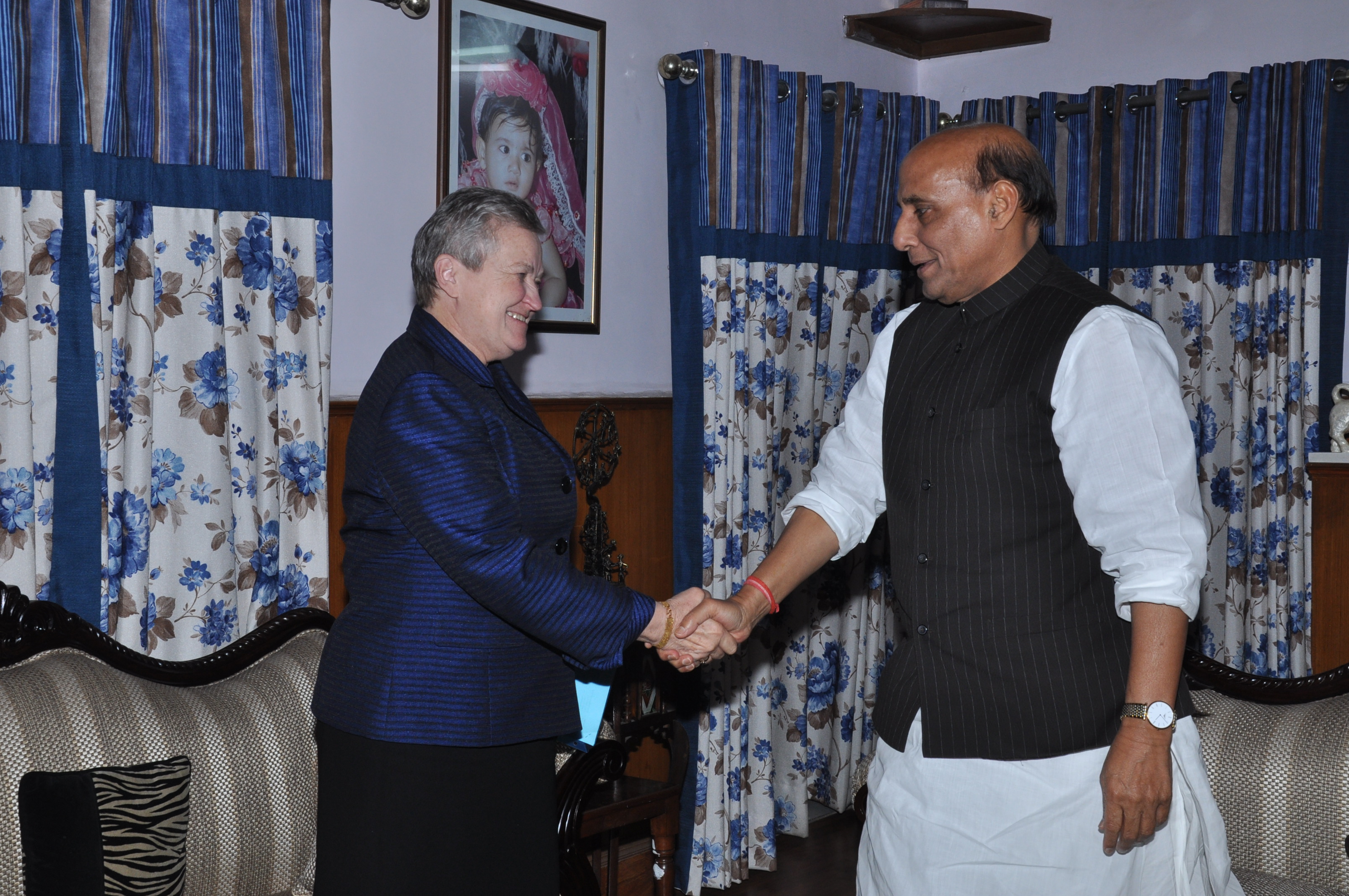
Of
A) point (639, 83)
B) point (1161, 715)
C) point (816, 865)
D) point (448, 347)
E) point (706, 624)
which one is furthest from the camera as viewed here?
point (816, 865)

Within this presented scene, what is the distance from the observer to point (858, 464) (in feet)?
6.97

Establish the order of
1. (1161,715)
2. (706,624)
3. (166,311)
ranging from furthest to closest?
1. (166,311)
2. (706,624)
3. (1161,715)

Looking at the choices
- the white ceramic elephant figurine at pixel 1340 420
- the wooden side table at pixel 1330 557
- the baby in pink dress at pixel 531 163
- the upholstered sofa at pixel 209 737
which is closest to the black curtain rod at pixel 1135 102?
the white ceramic elephant figurine at pixel 1340 420

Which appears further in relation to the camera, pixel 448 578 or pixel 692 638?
pixel 692 638

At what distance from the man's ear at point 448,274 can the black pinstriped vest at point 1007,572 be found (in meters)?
0.80

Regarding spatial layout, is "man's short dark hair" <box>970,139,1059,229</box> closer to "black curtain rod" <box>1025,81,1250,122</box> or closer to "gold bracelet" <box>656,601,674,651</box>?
"gold bracelet" <box>656,601,674,651</box>

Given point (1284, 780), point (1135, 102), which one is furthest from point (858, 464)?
point (1135, 102)

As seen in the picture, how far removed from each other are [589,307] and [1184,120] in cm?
197

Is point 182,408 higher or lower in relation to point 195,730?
higher

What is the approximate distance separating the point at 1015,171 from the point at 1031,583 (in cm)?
63

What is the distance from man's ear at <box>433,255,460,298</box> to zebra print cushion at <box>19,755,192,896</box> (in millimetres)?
1013

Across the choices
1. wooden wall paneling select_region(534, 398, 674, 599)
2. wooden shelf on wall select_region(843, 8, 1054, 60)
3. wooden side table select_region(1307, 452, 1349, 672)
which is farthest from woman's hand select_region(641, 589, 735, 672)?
wooden shelf on wall select_region(843, 8, 1054, 60)

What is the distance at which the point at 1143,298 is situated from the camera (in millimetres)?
3998

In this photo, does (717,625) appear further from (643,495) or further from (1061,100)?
(1061,100)
